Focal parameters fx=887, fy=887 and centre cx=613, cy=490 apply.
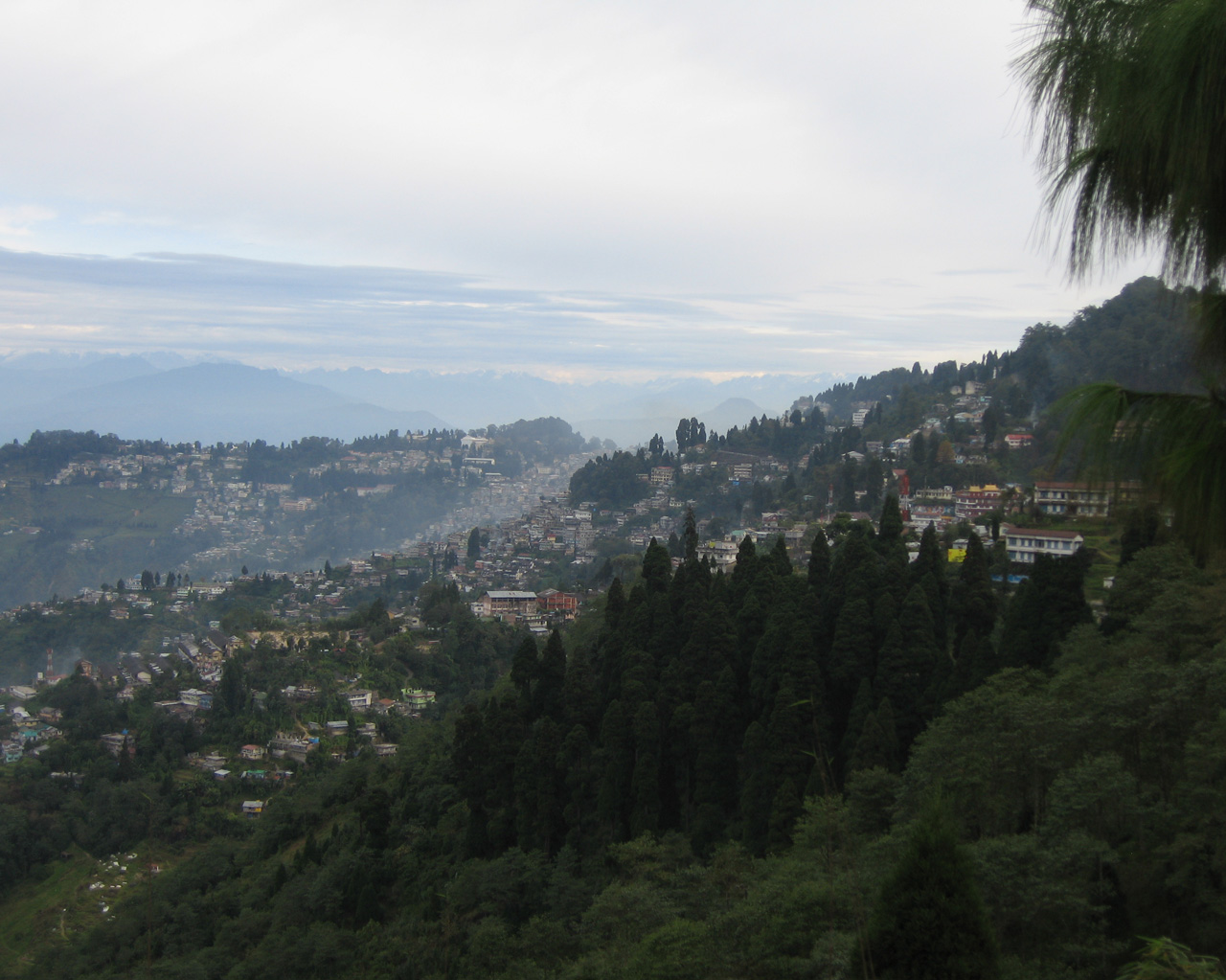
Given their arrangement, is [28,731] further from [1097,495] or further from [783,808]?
[1097,495]

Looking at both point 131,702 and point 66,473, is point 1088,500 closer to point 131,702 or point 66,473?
point 131,702

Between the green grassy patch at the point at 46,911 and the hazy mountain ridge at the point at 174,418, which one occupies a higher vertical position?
the hazy mountain ridge at the point at 174,418

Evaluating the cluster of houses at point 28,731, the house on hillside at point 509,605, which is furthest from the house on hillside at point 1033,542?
the cluster of houses at point 28,731

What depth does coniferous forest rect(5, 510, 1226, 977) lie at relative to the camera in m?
6.04

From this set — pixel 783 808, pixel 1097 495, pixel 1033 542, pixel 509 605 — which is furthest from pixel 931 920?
pixel 509 605

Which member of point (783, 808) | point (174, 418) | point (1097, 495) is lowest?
point (783, 808)

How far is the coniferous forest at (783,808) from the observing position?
238 inches

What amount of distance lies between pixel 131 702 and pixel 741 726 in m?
25.7

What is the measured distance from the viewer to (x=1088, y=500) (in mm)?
2299

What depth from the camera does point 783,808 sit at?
1058 centimetres

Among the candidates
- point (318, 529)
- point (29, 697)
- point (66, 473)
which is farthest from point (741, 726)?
point (66, 473)

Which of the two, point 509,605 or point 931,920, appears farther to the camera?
point 509,605

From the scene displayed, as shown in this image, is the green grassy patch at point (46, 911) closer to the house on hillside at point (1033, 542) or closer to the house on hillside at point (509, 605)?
the house on hillside at point (509, 605)

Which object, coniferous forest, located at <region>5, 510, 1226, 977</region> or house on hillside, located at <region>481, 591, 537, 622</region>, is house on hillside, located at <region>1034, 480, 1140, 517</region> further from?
house on hillside, located at <region>481, 591, 537, 622</region>
